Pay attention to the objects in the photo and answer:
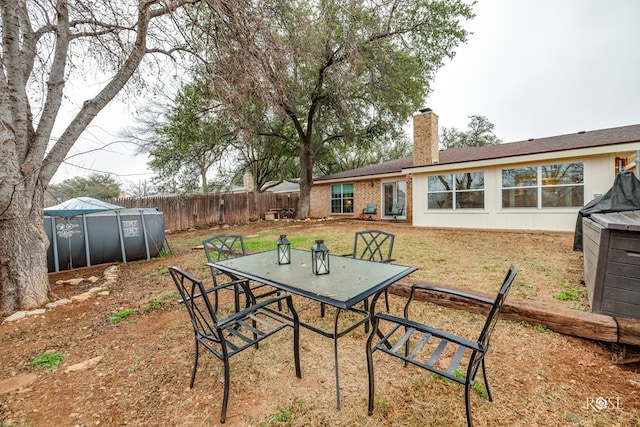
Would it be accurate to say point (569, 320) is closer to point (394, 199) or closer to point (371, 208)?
point (371, 208)

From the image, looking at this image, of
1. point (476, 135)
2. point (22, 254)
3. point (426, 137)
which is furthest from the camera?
point (476, 135)

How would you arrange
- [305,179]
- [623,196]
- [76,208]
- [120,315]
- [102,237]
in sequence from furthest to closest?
1. [305,179]
2. [102,237]
3. [76,208]
4. [623,196]
5. [120,315]

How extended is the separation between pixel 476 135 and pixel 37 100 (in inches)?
1121

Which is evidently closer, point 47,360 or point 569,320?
point 47,360

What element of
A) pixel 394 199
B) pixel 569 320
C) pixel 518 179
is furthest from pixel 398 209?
pixel 569 320

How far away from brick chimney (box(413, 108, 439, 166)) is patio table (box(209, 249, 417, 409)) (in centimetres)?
909

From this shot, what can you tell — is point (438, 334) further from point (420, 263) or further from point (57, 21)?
point (57, 21)

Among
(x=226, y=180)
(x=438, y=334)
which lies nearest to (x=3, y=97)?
(x=438, y=334)

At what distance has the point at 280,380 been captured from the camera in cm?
197

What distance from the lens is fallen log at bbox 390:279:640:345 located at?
2.18 m

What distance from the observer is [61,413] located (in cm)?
170

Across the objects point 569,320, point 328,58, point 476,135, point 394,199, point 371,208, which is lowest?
point 569,320

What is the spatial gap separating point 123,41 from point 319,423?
5773mm

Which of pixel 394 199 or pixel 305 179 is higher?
pixel 305 179
